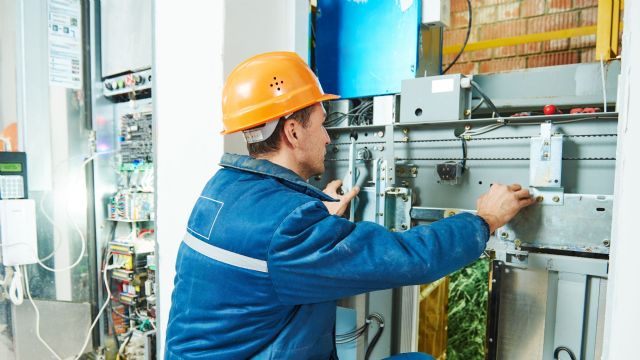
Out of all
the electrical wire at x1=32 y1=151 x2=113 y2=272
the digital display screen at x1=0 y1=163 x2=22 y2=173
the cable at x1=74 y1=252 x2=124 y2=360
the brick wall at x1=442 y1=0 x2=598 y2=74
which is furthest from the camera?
the brick wall at x1=442 y1=0 x2=598 y2=74

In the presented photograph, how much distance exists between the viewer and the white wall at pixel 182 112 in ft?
3.92

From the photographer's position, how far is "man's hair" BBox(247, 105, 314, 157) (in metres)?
1.00

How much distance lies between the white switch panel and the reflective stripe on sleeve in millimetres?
1194

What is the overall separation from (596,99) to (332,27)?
0.83 meters

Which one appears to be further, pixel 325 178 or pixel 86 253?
pixel 86 253

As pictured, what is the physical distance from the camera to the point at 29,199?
1668 millimetres

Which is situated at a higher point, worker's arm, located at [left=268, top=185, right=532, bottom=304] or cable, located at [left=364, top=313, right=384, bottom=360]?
worker's arm, located at [left=268, top=185, right=532, bottom=304]

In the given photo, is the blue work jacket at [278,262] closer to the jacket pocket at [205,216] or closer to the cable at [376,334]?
the jacket pocket at [205,216]

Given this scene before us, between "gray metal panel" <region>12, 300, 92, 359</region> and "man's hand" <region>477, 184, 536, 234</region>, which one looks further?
"gray metal panel" <region>12, 300, 92, 359</region>

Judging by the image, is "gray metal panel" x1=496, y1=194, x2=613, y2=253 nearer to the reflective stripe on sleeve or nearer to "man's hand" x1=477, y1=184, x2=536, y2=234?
"man's hand" x1=477, y1=184, x2=536, y2=234

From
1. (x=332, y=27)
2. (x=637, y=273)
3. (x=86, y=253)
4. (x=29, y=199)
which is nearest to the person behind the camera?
(x=637, y=273)

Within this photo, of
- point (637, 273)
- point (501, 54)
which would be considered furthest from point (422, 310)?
point (501, 54)

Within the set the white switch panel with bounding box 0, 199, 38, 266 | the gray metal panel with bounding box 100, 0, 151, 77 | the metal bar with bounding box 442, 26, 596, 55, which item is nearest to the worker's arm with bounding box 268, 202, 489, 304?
the gray metal panel with bounding box 100, 0, 151, 77

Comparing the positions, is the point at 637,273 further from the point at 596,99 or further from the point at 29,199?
Result: the point at 29,199
